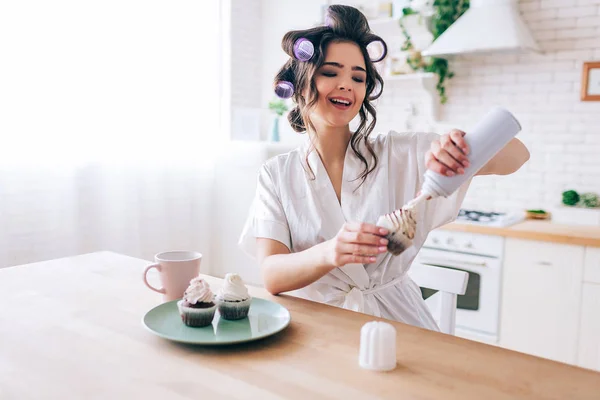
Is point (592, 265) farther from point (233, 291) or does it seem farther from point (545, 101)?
point (233, 291)

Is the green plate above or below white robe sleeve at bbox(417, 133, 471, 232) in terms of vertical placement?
below

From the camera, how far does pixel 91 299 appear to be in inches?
53.9

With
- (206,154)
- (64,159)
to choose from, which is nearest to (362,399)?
(64,159)

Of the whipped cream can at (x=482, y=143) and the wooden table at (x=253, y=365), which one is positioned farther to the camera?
the whipped cream can at (x=482, y=143)

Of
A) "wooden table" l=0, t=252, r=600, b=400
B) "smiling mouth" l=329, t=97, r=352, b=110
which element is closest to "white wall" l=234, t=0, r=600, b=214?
"smiling mouth" l=329, t=97, r=352, b=110

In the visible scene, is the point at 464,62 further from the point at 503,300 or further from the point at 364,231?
the point at 364,231

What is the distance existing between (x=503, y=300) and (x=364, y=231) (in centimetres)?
203

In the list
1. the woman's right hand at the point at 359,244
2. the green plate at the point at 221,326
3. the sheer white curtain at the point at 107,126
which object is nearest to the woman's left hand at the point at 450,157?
the woman's right hand at the point at 359,244

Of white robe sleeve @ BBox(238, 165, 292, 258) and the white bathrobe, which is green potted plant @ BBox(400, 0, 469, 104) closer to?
the white bathrobe

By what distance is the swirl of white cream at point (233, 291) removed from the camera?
3.93 ft

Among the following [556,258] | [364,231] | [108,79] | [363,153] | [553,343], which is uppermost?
[108,79]

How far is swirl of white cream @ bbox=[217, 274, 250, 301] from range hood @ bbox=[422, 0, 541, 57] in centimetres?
237

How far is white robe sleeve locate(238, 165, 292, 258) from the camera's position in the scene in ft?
5.16

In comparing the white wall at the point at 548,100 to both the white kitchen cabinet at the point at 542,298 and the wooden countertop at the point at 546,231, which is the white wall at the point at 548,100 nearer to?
the wooden countertop at the point at 546,231
